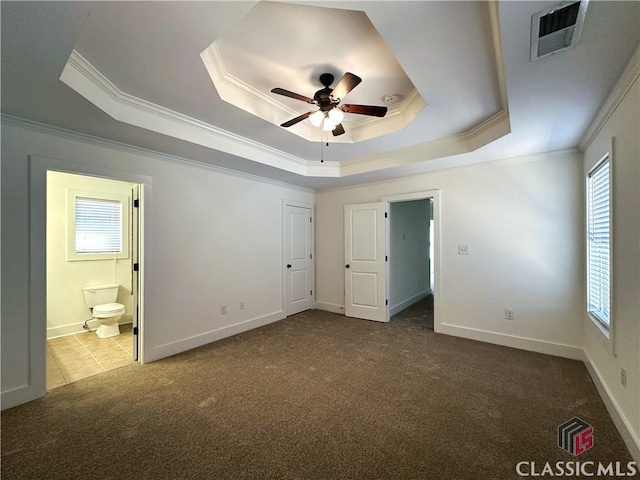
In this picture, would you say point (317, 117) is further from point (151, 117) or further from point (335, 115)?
point (151, 117)

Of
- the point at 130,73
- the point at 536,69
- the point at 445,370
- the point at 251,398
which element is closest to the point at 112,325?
the point at 251,398

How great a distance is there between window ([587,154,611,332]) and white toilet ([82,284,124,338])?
5.59 m

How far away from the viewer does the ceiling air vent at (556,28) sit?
123 cm

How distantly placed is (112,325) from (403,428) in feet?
13.8

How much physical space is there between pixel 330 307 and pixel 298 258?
1.16 meters

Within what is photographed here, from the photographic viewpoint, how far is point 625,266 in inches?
72.0

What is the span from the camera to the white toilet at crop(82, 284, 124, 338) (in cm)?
376

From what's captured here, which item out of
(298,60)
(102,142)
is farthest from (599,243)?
(102,142)

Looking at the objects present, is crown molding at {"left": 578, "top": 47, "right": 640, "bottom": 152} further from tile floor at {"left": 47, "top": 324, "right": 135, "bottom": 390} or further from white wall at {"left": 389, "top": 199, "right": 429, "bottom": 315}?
tile floor at {"left": 47, "top": 324, "right": 135, "bottom": 390}

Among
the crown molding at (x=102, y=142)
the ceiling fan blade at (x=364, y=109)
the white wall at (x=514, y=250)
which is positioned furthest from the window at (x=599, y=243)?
the crown molding at (x=102, y=142)

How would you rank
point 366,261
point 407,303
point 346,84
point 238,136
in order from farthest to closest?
point 407,303, point 366,261, point 238,136, point 346,84

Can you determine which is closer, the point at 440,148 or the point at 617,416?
the point at 617,416

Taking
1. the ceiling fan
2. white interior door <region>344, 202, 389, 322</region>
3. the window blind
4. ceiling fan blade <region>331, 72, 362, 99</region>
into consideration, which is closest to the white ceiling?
the ceiling fan

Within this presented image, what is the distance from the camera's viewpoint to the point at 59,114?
2.18m
